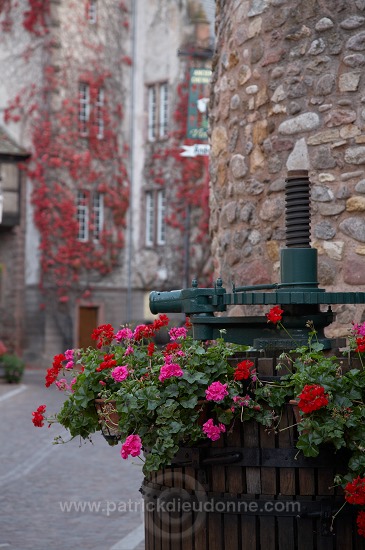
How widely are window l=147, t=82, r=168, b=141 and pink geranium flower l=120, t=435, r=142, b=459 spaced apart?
92.5 feet

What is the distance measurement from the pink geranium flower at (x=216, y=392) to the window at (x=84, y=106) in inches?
1107

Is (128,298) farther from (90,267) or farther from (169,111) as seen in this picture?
(169,111)

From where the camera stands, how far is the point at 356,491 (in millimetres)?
3617

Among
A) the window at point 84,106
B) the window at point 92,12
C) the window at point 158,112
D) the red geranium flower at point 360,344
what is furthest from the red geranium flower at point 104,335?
the window at point 92,12

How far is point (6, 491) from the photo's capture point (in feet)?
33.2

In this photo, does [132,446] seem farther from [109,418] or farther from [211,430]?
[211,430]

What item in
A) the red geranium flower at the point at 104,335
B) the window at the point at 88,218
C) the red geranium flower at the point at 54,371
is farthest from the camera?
the window at the point at 88,218

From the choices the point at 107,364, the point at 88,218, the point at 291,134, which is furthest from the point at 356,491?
the point at 88,218

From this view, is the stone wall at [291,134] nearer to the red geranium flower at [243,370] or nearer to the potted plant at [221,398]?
the potted plant at [221,398]

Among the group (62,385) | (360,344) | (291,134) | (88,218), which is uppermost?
(88,218)

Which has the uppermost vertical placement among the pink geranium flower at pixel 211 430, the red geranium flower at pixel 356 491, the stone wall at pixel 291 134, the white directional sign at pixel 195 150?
the white directional sign at pixel 195 150

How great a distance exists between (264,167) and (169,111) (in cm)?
2537

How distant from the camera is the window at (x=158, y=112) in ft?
105

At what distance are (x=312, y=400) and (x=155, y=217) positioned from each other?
93.5 feet
